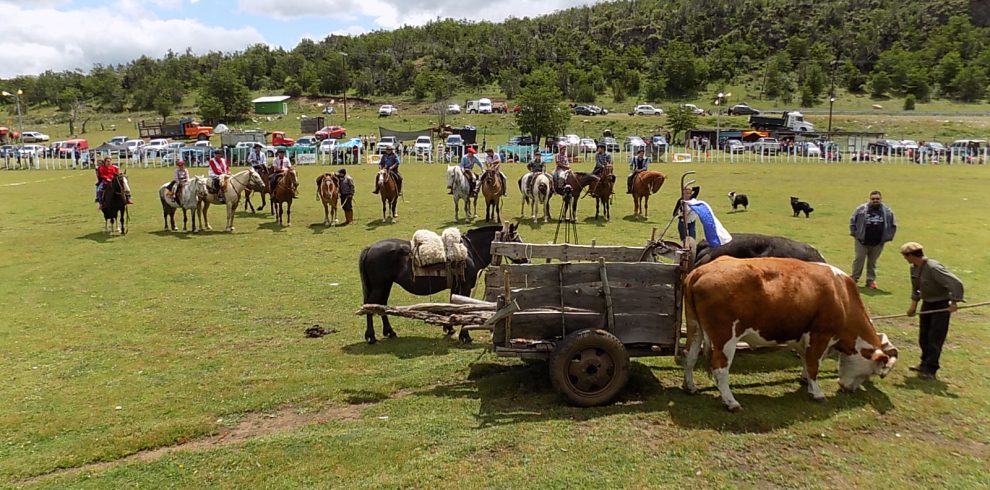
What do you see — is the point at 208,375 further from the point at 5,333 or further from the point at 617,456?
the point at 617,456

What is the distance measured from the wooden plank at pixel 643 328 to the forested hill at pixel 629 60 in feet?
268

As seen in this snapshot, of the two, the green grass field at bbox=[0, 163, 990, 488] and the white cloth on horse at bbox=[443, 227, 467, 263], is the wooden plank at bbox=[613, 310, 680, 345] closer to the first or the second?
the green grass field at bbox=[0, 163, 990, 488]

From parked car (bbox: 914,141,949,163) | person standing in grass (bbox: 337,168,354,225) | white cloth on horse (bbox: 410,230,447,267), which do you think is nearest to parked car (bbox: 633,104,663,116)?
parked car (bbox: 914,141,949,163)

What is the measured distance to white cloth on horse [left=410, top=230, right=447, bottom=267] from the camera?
8.74 m

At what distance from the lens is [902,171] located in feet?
114

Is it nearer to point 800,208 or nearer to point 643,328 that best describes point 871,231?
point 643,328

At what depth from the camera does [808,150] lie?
146 ft

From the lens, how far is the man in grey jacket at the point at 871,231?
37.2 feet

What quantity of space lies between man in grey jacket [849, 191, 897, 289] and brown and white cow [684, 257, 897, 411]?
542 cm

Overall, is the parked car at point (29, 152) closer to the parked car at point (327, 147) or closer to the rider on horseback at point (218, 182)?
the parked car at point (327, 147)

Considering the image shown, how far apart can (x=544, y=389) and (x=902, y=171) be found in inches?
1442

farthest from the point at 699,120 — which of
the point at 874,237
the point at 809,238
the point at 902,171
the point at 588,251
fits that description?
the point at 588,251

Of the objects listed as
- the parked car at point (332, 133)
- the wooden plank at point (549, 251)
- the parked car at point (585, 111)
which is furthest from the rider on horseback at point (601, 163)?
the parked car at point (585, 111)

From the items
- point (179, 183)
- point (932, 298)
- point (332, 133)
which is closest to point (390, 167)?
point (179, 183)
